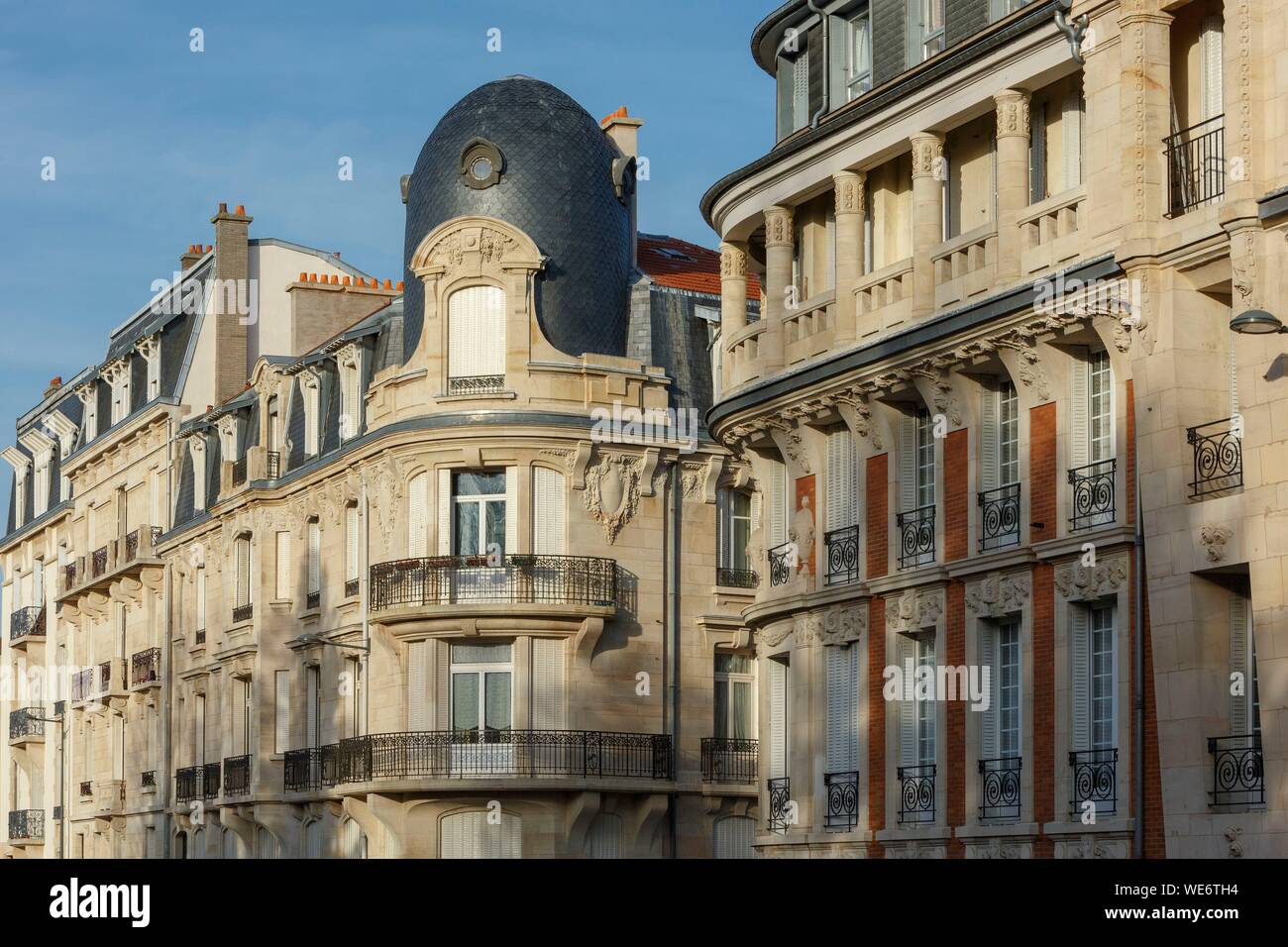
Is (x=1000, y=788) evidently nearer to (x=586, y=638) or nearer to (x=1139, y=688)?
(x=1139, y=688)

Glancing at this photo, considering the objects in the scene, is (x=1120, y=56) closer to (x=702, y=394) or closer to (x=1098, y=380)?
(x=1098, y=380)

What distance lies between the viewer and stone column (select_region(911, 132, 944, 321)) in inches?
1126

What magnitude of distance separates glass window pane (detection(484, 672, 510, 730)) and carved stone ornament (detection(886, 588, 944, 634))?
14.0 meters

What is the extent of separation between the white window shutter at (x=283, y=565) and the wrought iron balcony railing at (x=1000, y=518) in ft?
81.2

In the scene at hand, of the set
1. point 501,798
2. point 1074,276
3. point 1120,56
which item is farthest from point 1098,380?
point 501,798

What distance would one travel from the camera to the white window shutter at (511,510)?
4244cm

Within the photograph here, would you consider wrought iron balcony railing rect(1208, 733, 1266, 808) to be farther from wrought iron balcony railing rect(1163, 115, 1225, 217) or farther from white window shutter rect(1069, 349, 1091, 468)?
wrought iron balcony railing rect(1163, 115, 1225, 217)

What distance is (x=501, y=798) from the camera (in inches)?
1638

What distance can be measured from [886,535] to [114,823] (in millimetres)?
34633

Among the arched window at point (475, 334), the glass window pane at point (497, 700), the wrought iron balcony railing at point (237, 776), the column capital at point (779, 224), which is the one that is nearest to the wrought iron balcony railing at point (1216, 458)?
the column capital at point (779, 224)

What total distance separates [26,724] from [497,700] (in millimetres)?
30002

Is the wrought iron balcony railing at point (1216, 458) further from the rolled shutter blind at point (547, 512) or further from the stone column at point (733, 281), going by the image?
the rolled shutter blind at point (547, 512)

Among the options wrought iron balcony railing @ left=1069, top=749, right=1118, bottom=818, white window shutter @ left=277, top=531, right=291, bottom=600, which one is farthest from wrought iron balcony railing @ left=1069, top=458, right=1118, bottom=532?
white window shutter @ left=277, top=531, right=291, bottom=600

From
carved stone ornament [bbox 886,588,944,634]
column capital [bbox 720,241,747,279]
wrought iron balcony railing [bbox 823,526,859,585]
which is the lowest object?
carved stone ornament [bbox 886,588,944,634]
